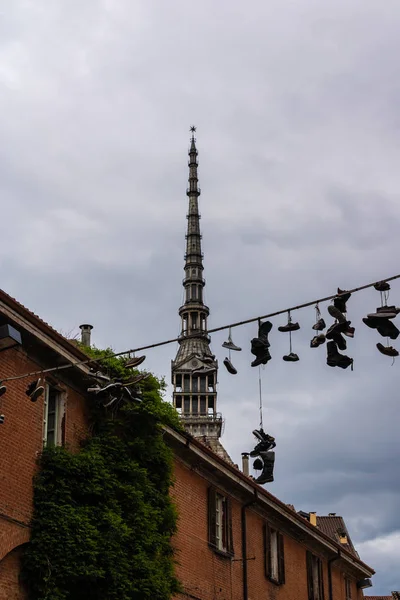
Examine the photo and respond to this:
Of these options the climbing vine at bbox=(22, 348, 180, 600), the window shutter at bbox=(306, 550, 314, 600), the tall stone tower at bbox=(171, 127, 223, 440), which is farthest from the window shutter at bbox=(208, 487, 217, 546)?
the tall stone tower at bbox=(171, 127, 223, 440)

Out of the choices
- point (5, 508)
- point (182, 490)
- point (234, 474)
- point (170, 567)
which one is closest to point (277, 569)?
point (234, 474)

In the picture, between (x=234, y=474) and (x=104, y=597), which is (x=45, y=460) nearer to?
(x=104, y=597)

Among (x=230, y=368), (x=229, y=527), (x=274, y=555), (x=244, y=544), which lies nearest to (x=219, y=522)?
(x=229, y=527)

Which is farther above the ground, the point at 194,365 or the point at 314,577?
the point at 194,365

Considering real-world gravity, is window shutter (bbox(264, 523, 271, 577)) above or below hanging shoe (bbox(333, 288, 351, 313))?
below

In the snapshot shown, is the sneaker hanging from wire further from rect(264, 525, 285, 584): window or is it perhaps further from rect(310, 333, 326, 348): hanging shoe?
rect(264, 525, 285, 584): window

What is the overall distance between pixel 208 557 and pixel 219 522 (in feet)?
5.51

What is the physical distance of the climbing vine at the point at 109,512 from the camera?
2036 centimetres

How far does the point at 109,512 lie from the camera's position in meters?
21.7

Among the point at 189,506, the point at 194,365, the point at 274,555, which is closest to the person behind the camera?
the point at 189,506

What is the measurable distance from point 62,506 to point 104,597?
7.15ft

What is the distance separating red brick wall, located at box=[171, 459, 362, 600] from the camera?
89.9ft

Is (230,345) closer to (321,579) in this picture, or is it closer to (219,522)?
(219,522)

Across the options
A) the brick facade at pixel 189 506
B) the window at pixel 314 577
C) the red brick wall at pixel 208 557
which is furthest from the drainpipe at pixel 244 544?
the window at pixel 314 577
